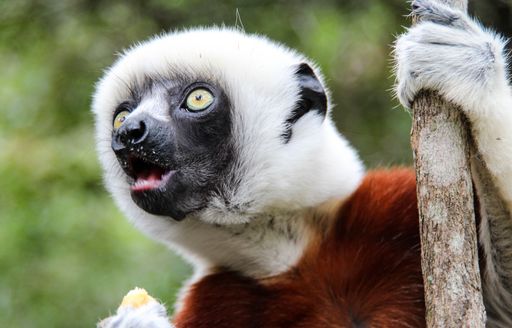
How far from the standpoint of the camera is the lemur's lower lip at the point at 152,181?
475cm

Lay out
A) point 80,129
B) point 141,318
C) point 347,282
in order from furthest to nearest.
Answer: point 80,129 → point 347,282 → point 141,318

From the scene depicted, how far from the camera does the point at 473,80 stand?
433cm

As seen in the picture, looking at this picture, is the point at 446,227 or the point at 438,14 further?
the point at 438,14

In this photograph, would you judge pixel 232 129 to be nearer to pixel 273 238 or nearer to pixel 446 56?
pixel 273 238

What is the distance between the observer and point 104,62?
859cm

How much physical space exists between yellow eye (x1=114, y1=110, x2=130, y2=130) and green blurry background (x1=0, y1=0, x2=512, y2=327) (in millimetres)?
3049

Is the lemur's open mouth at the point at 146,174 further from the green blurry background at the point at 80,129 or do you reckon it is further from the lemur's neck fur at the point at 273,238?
the green blurry background at the point at 80,129

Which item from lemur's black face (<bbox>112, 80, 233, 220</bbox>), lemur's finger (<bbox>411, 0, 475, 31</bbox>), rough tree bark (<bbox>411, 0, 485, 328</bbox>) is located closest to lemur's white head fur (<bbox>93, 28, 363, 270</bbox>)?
lemur's black face (<bbox>112, 80, 233, 220</bbox>)

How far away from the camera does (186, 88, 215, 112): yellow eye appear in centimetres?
495

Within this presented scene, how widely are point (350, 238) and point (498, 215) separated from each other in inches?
35.6

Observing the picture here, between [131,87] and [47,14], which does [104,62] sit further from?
[131,87]

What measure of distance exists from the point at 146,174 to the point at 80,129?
161 inches

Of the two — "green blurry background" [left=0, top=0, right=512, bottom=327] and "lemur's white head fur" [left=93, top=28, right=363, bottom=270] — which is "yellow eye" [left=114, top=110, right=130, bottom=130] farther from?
"green blurry background" [left=0, top=0, right=512, bottom=327]

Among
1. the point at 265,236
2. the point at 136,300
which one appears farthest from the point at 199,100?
the point at 136,300
